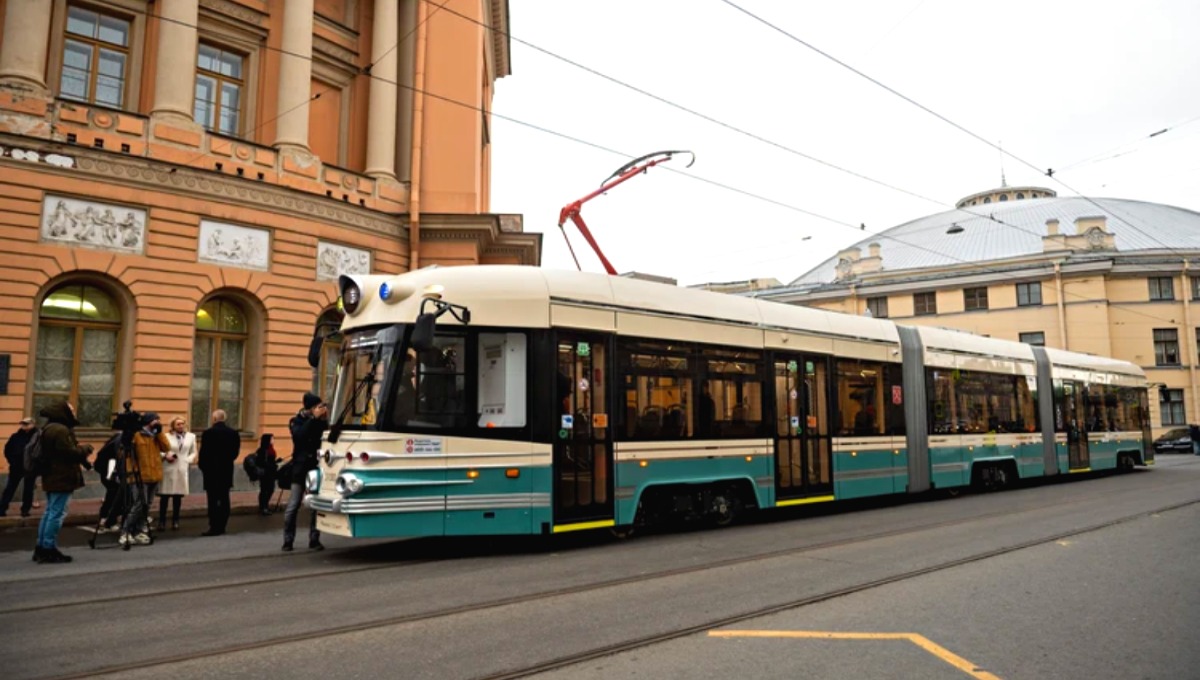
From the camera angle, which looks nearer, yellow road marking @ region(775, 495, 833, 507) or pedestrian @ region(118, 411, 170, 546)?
pedestrian @ region(118, 411, 170, 546)

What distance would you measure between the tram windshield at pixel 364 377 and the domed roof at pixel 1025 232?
149ft

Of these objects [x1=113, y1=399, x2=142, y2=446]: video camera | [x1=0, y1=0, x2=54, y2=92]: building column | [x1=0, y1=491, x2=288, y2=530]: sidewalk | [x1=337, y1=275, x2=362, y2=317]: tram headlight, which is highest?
[x1=0, y1=0, x2=54, y2=92]: building column

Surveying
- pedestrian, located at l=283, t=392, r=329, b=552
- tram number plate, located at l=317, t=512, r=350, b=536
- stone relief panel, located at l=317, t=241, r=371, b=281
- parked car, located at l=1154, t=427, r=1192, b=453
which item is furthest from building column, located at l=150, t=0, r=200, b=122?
parked car, located at l=1154, t=427, r=1192, b=453

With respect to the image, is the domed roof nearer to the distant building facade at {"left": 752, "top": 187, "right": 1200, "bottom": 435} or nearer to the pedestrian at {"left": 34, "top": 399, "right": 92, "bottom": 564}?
the distant building facade at {"left": 752, "top": 187, "right": 1200, "bottom": 435}

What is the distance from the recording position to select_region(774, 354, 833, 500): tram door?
11.7 m

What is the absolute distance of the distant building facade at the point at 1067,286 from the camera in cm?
4475

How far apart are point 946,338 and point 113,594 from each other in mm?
14403

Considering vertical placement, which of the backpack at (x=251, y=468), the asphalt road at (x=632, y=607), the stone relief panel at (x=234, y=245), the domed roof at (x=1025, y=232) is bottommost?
the asphalt road at (x=632, y=607)

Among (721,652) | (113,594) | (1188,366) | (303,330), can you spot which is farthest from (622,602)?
(1188,366)

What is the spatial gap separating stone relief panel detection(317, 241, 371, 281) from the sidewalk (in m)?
5.50

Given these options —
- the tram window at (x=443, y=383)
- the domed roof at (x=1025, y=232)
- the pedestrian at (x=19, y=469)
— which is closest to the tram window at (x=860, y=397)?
the tram window at (x=443, y=383)

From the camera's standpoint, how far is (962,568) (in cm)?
796

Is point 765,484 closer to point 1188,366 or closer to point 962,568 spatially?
point 962,568

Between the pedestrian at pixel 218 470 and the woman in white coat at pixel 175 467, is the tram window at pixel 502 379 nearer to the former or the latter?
the pedestrian at pixel 218 470
